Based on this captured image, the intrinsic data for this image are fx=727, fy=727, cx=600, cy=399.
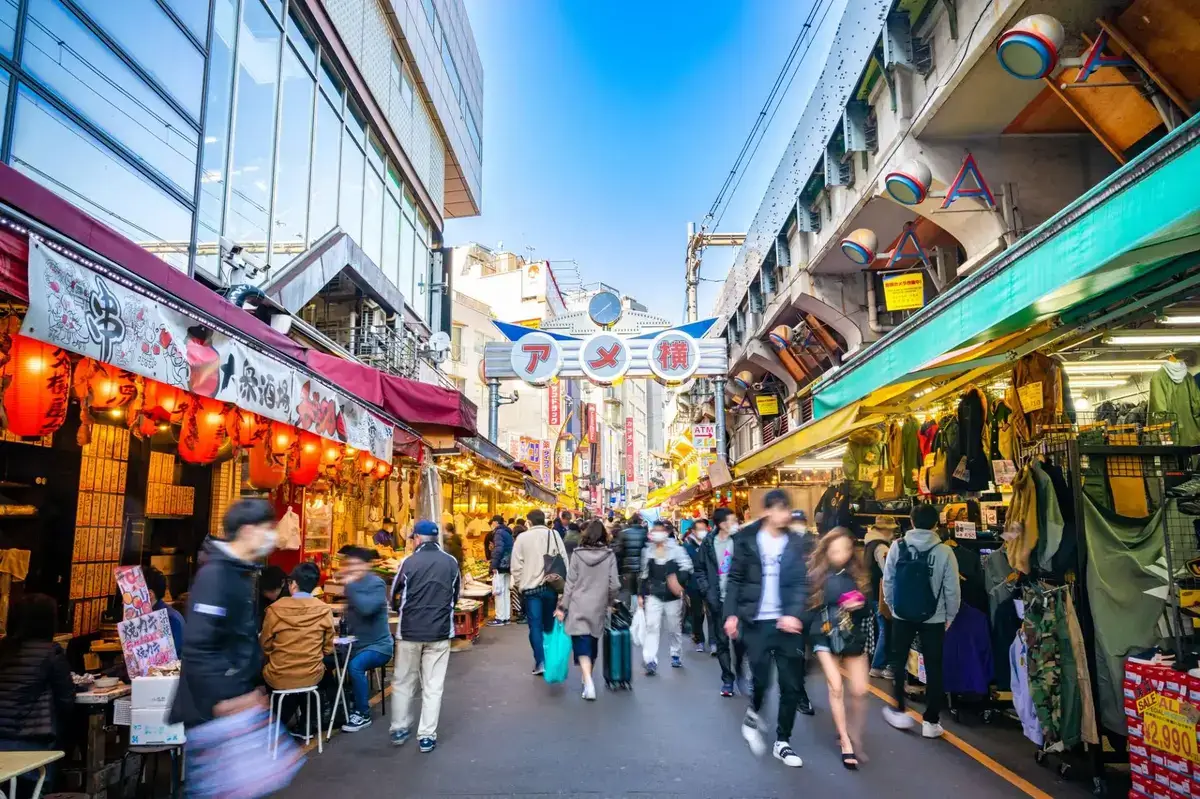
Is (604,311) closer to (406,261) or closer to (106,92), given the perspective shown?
(406,261)

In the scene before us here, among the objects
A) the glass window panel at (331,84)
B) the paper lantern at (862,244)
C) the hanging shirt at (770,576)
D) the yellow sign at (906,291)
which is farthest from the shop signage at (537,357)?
the hanging shirt at (770,576)

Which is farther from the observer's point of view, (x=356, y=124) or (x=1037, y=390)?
(x=356, y=124)

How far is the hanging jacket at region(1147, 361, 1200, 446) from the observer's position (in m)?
5.67

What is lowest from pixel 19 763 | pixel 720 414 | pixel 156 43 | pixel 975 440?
pixel 19 763

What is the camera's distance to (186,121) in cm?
961

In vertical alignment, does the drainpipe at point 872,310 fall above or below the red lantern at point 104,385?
above

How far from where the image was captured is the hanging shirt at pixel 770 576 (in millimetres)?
6085

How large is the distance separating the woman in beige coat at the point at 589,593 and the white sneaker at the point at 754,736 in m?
2.53

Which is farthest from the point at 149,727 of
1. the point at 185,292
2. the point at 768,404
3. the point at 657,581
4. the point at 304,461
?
the point at 768,404

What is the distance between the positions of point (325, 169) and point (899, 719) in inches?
529

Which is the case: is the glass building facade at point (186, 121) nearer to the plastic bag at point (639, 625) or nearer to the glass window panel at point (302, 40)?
the glass window panel at point (302, 40)

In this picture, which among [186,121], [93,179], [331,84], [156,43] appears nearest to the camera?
[93,179]

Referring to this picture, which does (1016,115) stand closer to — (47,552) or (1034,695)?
(1034,695)

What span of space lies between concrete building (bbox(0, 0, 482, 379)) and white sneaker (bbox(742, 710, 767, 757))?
27.1 ft
